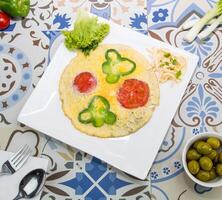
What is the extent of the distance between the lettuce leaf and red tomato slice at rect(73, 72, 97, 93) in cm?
8

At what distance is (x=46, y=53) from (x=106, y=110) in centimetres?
30

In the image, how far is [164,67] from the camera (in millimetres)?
1318

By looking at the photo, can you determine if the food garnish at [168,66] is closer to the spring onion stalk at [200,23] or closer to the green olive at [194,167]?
the spring onion stalk at [200,23]

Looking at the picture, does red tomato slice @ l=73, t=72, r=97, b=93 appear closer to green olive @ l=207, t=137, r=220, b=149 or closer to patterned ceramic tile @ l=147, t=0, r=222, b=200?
patterned ceramic tile @ l=147, t=0, r=222, b=200

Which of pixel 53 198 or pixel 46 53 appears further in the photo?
pixel 46 53

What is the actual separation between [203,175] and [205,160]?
0.13ft

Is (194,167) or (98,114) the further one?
(98,114)

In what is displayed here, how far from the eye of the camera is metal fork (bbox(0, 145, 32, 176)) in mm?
1237

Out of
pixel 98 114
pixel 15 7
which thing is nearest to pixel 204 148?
pixel 98 114

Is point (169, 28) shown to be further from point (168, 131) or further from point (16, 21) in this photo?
point (16, 21)

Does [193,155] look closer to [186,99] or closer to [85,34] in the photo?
[186,99]

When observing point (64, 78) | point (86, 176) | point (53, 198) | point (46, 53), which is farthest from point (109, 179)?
point (46, 53)

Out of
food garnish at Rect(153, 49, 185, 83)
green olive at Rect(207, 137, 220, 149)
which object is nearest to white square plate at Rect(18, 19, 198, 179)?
food garnish at Rect(153, 49, 185, 83)

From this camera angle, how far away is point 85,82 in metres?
1.31
